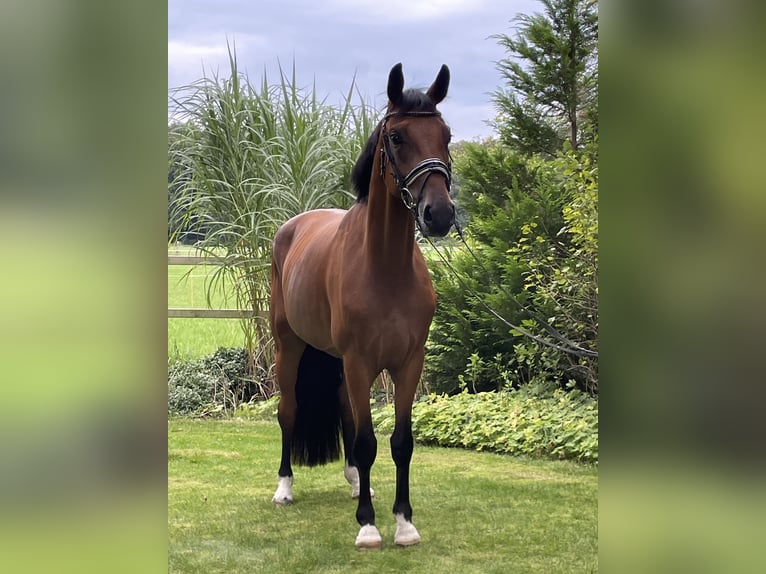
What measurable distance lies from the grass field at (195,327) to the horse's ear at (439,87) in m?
4.21

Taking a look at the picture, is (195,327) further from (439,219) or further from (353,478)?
(439,219)

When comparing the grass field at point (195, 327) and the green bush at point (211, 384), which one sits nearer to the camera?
the green bush at point (211, 384)

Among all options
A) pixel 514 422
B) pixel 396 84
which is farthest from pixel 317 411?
pixel 396 84

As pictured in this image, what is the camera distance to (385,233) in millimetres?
3113

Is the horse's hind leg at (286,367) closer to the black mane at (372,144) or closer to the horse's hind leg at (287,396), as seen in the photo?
the horse's hind leg at (287,396)

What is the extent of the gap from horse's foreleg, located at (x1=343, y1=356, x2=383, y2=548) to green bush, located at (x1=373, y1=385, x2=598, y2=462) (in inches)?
80.1

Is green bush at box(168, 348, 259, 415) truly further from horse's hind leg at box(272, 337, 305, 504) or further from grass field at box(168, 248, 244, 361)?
horse's hind leg at box(272, 337, 305, 504)

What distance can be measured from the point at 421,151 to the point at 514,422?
9.96ft

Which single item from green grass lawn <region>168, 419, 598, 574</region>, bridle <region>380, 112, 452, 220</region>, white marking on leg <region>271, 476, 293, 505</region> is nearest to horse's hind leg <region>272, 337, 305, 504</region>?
white marking on leg <region>271, 476, 293, 505</region>

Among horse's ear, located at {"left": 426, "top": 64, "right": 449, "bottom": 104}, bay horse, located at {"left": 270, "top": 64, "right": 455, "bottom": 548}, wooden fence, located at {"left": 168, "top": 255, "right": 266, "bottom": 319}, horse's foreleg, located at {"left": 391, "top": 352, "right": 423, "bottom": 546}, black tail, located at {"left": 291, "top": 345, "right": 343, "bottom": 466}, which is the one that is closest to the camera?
bay horse, located at {"left": 270, "top": 64, "right": 455, "bottom": 548}

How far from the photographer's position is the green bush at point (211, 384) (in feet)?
21.3

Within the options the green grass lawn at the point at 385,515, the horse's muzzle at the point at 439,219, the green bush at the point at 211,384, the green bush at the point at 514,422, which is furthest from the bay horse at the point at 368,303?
the green bush at the point at 211,384

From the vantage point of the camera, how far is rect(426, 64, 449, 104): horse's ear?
2.92m
